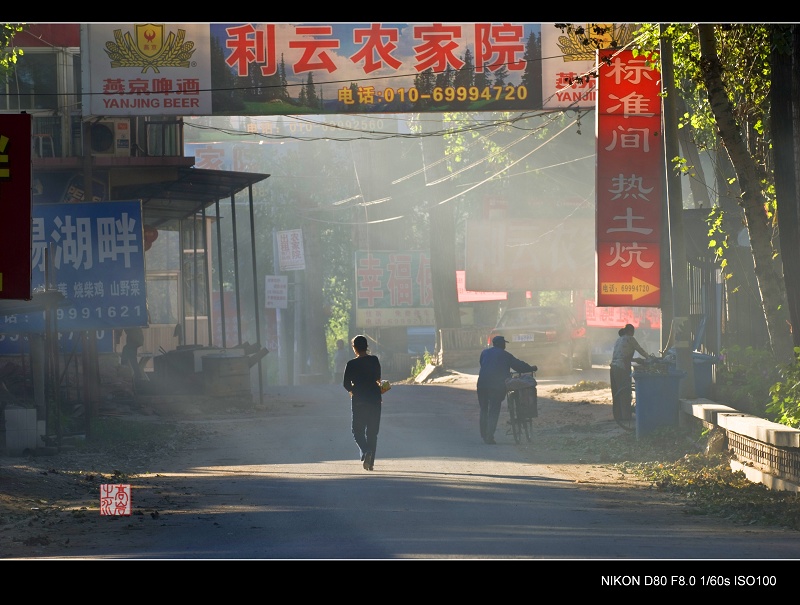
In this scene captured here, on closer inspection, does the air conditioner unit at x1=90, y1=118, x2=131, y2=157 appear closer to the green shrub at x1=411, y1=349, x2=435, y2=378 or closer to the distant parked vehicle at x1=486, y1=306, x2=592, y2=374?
the distant parked vehicle at x1=486, y1=306, x2=592, y2=374

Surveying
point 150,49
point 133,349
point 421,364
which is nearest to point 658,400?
point 150,49

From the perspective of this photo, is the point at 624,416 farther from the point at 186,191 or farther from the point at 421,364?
the point at 421,364

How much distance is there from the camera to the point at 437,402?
2691 centimetres

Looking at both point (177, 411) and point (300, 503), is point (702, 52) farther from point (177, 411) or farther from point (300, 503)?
point (177, 411)

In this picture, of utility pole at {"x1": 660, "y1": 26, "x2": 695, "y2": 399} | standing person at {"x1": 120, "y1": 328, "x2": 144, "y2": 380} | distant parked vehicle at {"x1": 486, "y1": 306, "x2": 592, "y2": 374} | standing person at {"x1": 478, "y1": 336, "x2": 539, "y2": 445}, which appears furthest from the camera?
distant parked vehicle at {"x1": 486, "y1": 306, "x2": 592, "y2": 374}

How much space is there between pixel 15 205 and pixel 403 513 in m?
4.43

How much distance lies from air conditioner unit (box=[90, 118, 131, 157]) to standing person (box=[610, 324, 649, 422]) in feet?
35.8

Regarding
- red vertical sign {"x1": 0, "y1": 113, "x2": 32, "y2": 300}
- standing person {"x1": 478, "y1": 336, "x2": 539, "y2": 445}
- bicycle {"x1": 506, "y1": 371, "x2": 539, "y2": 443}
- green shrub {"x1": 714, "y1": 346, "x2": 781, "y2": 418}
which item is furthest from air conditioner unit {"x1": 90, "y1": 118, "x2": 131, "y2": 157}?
red vertical sign {"x1": 0, "y1": 113, "x2": 32, "y2": 300}

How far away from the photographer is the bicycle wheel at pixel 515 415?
17.5 m

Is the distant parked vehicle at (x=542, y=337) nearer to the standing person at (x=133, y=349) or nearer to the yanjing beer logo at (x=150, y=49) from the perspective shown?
the standing person at (x=133, y=349)

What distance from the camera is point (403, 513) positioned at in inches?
412

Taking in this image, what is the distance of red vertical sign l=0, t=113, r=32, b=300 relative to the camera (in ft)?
30.9

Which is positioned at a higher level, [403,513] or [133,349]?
[133,349]
